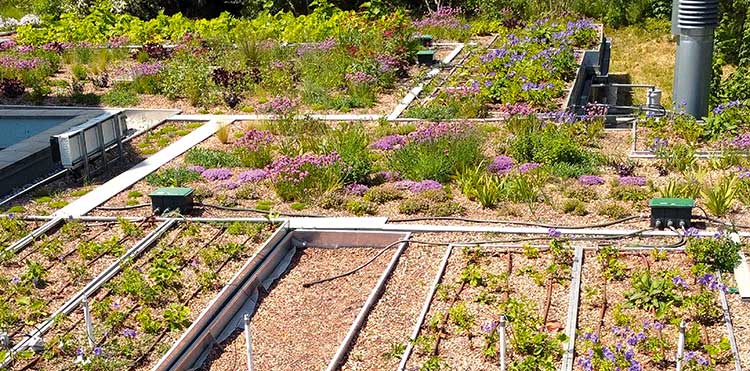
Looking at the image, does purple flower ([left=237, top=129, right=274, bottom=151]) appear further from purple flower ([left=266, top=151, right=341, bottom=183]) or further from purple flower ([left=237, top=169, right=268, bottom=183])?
purple flower ([left=266, top=151, right=341, bottom=183])

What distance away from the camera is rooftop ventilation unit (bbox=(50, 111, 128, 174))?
10.7m

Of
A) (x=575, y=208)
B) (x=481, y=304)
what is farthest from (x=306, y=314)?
(x=575, y=208)

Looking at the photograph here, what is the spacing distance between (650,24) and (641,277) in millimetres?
14985

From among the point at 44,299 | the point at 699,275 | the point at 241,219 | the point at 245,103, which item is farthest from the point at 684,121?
the point at 44,299

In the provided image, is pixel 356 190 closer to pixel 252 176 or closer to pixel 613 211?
pixel 252 176

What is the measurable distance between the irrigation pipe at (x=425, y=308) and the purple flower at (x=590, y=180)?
215 cm

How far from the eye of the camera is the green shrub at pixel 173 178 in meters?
10.7

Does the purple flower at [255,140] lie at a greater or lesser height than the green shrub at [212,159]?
greater

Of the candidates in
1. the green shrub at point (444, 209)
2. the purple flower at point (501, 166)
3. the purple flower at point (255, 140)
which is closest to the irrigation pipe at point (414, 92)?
the purple flower at point (255, 140)

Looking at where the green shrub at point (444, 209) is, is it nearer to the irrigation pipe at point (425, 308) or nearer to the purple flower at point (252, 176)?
the irrigation pipe at point (425, 308)

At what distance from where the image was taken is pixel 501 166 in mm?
10555

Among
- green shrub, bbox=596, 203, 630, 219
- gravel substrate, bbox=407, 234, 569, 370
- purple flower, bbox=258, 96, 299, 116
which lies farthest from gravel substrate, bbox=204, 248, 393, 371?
purple flower, bbox=258, 96, 299, 116

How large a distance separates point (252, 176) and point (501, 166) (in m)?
2.68

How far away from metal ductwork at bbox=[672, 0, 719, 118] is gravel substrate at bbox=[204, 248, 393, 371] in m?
5.38
